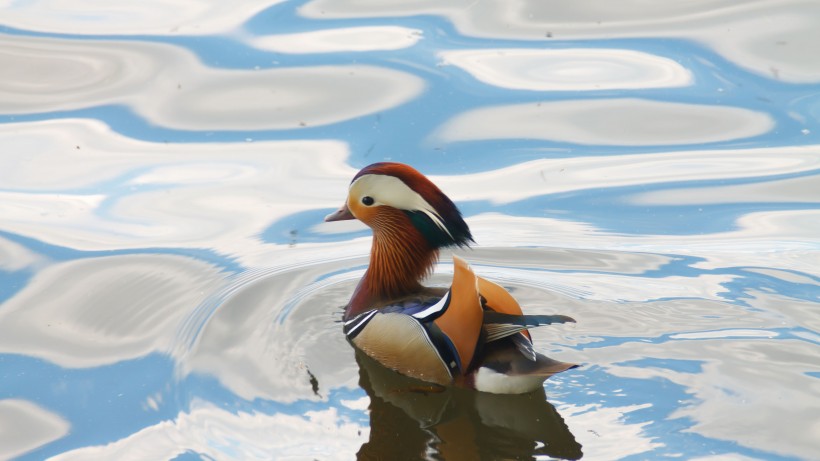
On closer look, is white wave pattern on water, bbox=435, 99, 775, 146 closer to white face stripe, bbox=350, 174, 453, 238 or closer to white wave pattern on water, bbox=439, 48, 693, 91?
white wave pattern on water, bbox=439, 48, 693, 91

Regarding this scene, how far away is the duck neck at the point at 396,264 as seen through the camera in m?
5.49

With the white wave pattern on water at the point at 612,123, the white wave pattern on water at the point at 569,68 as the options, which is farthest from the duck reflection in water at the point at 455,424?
the white wave pattern on water at the point at 569,68

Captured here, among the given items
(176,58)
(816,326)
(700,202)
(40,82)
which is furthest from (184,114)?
(816,326)

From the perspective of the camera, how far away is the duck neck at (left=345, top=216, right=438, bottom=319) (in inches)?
216

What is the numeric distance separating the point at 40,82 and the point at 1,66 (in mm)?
361

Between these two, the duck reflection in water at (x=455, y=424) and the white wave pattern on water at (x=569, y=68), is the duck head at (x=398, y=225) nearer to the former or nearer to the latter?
the duck reflection in water at (x=455, y=424)

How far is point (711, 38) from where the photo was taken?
8320 millimetres

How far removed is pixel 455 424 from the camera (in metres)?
4.51

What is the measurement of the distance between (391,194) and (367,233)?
1.08 meters

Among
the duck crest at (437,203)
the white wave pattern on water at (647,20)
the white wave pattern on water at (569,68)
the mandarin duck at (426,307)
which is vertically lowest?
the mandarin duck at (426,307)

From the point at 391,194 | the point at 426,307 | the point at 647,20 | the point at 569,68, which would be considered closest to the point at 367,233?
the point at 391,194

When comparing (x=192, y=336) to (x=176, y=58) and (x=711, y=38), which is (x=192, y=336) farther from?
(x=711, y=38)

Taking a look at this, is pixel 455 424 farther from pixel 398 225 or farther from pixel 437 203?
pixel 398 225

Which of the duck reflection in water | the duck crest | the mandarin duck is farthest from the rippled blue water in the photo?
the duck crest
